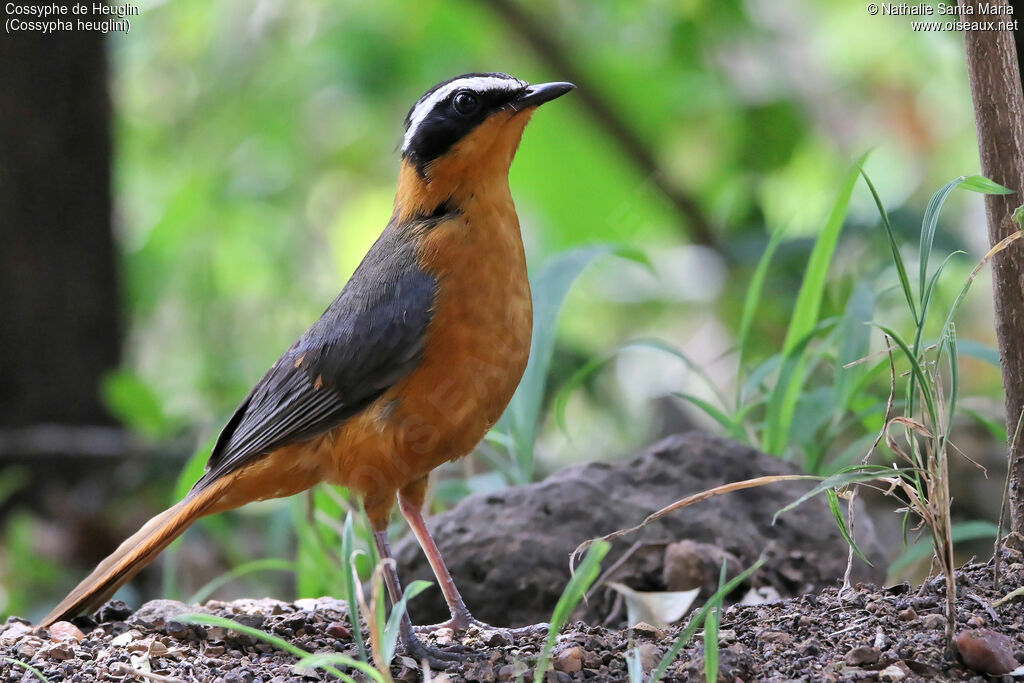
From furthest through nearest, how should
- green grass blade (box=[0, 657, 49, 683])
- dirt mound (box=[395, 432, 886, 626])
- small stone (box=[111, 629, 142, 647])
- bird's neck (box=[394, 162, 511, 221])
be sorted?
dirt mound (box=[395, 432, 886, 626])
bird's neck (box=[394, 162, 511, 221])
small stone (box=[111, 629, 142, 647])
green grass blade (box=[0, 657, 49, 683])

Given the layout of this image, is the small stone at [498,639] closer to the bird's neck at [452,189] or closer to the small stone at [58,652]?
the small stone at [58,652]

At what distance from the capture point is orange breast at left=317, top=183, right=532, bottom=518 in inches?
136

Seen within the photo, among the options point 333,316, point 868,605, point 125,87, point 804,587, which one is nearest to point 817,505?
point 804,587

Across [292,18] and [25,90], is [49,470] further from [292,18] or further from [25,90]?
[292,18]

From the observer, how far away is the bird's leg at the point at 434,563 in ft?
11.9

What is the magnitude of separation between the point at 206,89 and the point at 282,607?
27.5ft

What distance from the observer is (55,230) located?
305 inches

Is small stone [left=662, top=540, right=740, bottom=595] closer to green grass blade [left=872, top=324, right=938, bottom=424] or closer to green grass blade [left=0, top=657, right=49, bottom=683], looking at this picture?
green grass blade [left=872, top=324, right=938, bottom=424]

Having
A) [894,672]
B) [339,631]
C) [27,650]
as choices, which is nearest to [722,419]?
[339,631]

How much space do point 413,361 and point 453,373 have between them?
0.47 ft

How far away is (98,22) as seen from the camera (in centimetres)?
778

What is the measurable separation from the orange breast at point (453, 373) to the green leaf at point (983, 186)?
1.43 m

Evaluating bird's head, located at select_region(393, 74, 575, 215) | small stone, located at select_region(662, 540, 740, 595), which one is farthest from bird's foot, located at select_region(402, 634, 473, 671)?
bird's head, located at select_region(393, 74, 575, 215)

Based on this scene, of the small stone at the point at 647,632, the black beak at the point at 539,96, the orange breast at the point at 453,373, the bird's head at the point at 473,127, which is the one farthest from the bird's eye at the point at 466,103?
the small stone at the point at 647,632
